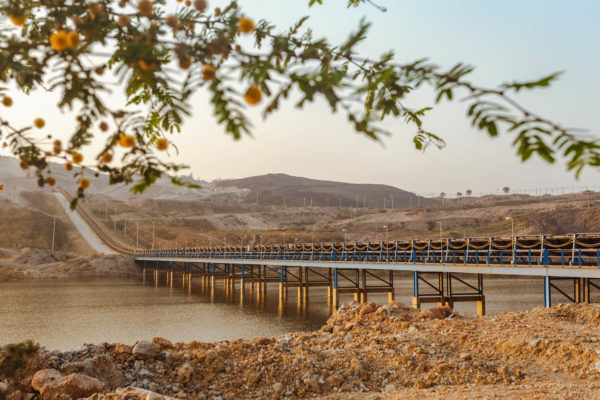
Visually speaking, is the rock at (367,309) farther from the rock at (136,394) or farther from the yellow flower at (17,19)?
the yellow flower at (17,19)

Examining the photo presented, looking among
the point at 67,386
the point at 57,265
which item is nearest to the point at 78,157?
the point at 67,386

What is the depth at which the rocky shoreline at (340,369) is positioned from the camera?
9.70 m

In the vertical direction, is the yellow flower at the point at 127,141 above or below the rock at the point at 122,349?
above

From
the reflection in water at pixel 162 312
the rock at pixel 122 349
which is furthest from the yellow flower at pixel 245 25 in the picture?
the reflection in water at pixel 162 312

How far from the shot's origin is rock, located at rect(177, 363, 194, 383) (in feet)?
36.6

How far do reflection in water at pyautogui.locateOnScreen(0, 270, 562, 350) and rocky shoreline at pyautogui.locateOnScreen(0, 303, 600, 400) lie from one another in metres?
15.2

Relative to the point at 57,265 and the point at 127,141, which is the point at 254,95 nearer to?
the point at 127,141

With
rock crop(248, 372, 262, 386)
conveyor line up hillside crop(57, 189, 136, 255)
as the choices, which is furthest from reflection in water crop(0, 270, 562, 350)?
conveyor line up hillside crop(57, 189, 136, 255)

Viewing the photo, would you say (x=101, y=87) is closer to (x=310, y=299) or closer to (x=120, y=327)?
(x=120, y=327)

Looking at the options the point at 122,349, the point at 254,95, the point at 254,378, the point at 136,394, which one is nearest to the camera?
the point at 254,95

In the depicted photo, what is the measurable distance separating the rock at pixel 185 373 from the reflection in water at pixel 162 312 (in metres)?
16.0

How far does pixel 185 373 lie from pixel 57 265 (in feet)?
258

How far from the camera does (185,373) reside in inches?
441

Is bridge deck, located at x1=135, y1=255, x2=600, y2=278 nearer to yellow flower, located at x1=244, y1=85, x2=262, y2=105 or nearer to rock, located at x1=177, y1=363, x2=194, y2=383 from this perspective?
rock, located at x1=177, y1=363, x2=194, y2=383
